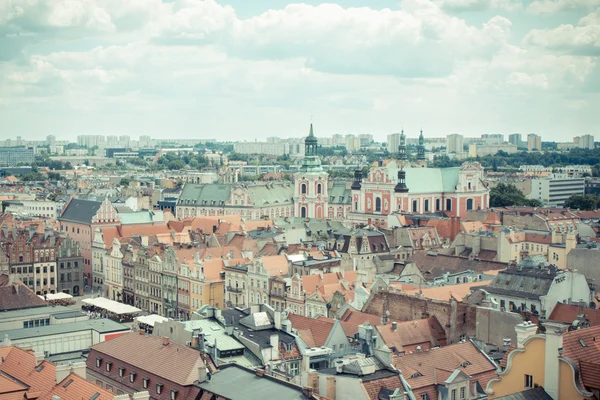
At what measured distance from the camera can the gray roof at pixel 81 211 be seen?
115 metres

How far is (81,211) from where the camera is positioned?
11856 cm

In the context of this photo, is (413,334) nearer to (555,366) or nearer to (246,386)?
(246,386)

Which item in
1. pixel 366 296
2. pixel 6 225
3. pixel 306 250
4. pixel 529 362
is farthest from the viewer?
pixel 6 225

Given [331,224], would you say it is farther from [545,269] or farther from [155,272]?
[545,269]

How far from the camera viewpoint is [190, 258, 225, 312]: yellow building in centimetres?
8119

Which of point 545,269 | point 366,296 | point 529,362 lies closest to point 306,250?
point 366,296

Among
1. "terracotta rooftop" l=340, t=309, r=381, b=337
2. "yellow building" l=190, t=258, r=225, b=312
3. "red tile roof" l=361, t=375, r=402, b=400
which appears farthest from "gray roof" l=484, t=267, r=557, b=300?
"yellow building" l=190, t=258, r=225, b=312

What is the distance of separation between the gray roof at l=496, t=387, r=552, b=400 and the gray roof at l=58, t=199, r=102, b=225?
9085 centimetres

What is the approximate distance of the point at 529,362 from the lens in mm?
32312

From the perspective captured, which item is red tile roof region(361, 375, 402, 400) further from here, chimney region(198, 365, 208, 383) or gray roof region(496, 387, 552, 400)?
chimney region(198, 365, 208, 383)

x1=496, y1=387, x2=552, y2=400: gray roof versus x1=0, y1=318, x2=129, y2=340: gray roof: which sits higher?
x1=496, y1=387, x2=552, y2=400: gray roof

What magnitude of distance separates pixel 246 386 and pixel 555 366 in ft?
47.2

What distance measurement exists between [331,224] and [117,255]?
33592mm

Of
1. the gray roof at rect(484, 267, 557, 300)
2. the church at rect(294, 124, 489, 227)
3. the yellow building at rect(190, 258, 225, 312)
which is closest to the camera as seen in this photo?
the gray roof at rect(484, 267, 557, 300)
